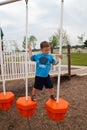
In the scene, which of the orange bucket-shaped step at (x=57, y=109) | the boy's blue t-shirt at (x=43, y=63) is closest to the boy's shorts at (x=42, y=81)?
the boy's blue t-shirt at (x=43, y=63)

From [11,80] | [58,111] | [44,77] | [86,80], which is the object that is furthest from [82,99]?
[58,111]

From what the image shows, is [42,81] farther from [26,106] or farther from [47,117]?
[47,117]

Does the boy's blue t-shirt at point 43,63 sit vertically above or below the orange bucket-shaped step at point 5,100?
above

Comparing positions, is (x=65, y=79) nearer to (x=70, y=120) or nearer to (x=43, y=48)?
(x=70, y=120)

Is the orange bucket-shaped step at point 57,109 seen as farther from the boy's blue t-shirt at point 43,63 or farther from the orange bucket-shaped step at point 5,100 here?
the orange bucket-shaped step at point 5,100

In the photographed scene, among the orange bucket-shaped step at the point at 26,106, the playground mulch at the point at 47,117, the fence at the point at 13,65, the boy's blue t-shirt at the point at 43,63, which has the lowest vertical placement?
the playground mulch at the point at 47,117

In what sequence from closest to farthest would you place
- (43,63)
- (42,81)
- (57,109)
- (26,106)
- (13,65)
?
(57,109), (26,106), (43,63), (42,81), (13,65)

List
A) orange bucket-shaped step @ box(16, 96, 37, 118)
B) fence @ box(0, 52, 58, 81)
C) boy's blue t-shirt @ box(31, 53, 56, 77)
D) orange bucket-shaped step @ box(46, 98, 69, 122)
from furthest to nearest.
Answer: fence @ box(0, 52, 58, 81)
boy's blue t-shirt @ box(31, 53, 56, 77)
orange bucket-shaped step @ box(16, 96, 37, 118)
orange bucket-shaped step @ box(46, 98, 69, 122)

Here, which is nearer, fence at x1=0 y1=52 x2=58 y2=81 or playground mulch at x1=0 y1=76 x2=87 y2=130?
playground mulch at x1=0 y1=76 x2=87 y2=130

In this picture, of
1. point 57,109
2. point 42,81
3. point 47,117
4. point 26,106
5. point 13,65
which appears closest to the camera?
point 57,109

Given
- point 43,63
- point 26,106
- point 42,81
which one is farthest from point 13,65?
point 26,106

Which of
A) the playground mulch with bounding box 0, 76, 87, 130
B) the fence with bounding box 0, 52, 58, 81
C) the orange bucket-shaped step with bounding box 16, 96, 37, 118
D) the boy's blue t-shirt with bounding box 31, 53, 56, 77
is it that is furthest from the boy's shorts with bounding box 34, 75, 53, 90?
the fence with bounding box 0, 52, 58, 81

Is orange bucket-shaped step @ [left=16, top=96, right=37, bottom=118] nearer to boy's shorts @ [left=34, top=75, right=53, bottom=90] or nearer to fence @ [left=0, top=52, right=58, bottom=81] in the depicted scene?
boy's shorts @ [left=34, top=75, right=53, bottom=90]

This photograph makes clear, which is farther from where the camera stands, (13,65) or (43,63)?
(13,65)
